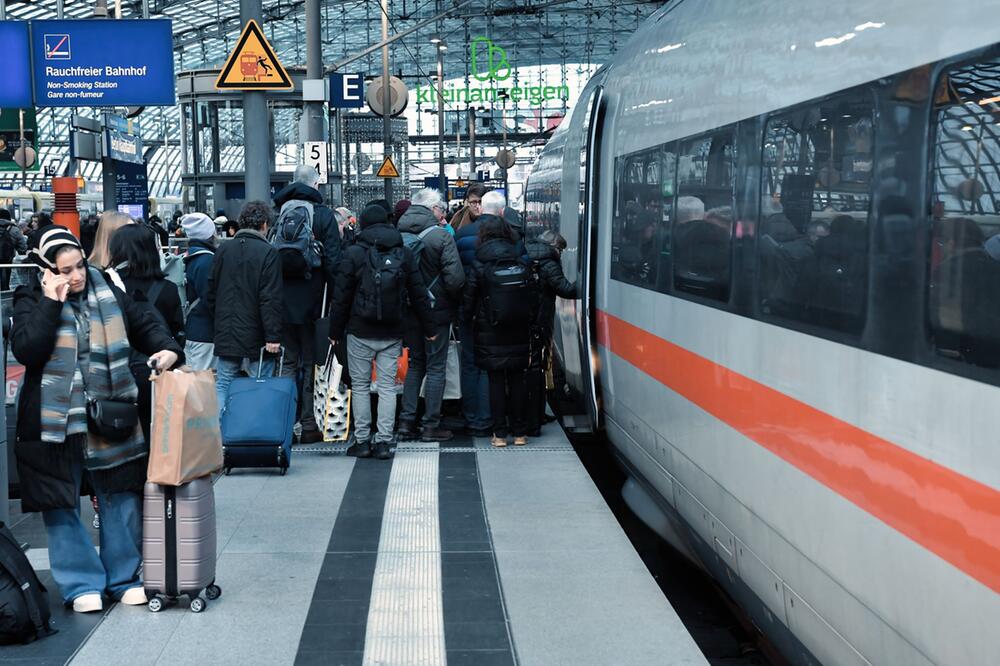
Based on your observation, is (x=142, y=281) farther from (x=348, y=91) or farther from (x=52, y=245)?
(x=348, y=91)

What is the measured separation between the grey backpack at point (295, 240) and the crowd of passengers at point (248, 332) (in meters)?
0.14

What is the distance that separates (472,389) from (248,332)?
2.42 m

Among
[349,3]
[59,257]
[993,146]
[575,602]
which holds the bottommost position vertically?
[575,602]

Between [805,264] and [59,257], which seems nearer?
[805,264]

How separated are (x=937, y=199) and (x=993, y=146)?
32 cm

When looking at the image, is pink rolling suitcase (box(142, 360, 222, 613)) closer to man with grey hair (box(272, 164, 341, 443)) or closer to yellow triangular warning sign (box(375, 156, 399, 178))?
man with grey hair (box(272, 164, 341, 443))

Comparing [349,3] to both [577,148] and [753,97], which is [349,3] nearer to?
[577,148]

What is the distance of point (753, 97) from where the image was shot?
5.53 meters

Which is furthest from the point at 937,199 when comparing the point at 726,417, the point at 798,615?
the point at 726,417

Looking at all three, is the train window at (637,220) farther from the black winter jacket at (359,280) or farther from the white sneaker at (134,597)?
the white sneaker at (134,597)

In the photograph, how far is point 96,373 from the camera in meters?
5.57

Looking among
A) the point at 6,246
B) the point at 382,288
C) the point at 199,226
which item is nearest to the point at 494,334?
the point at 382,288

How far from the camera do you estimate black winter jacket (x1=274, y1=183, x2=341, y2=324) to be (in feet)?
31.9

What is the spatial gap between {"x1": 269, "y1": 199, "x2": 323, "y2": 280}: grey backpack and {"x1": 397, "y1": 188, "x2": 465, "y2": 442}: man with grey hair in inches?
29.6
